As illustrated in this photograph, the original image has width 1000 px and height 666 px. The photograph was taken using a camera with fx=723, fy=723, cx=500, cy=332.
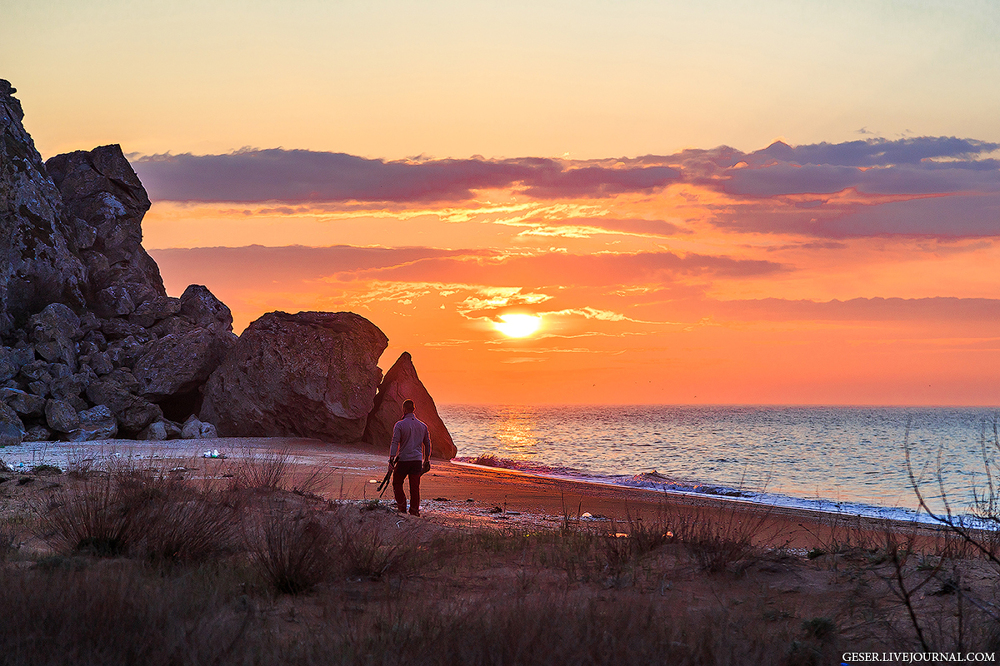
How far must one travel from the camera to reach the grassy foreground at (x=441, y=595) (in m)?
4.90

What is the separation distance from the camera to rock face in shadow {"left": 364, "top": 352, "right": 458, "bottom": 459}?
29312 millimetres

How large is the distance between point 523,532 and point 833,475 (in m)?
27.1

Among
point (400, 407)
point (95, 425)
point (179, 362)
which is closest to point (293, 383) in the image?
point (400, 407)

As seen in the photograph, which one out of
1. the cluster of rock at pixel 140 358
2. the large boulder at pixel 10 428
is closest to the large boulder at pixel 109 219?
the cluster of rock at pixel 140 358

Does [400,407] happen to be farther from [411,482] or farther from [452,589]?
[452,589]

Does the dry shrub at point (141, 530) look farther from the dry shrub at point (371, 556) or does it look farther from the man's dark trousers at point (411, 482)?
the man's dark trousers at point (411, 482)

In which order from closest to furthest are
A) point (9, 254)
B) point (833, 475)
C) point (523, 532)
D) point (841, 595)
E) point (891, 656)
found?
1. point (891, 656)
2. point (841, 595)
3. point (523, 532)
4. point (9, 254)
5. point (833, 475)

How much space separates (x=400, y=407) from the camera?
2898cm

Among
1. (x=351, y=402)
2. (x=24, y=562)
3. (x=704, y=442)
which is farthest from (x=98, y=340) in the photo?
(x=704, y=442)

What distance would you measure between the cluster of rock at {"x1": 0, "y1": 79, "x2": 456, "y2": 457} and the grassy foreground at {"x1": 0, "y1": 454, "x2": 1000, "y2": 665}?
55.6 ft

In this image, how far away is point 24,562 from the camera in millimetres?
7340

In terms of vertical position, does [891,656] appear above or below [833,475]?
above

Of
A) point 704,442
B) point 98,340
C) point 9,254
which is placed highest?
point 9,254

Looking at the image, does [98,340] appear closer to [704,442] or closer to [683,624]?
[683,624]
